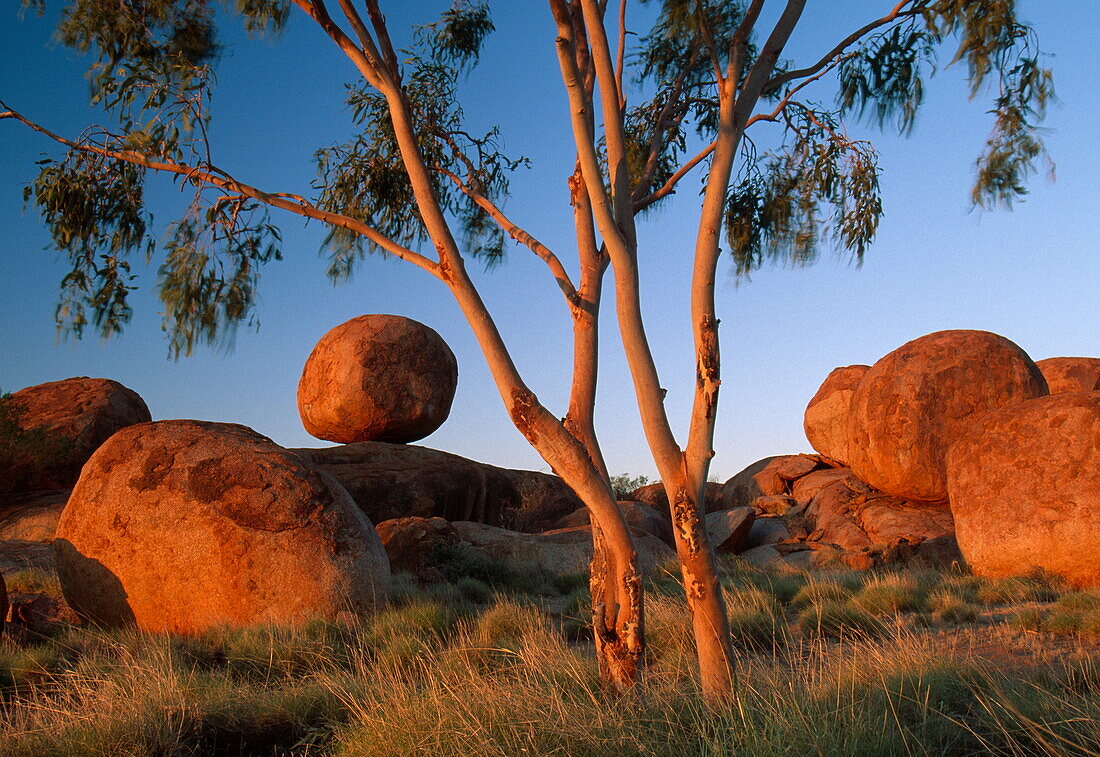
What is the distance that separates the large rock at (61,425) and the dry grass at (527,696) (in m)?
9.49

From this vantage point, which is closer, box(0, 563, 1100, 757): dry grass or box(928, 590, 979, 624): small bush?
box(0, 563, 1100, 757): dry grass

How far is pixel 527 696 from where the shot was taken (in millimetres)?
4281

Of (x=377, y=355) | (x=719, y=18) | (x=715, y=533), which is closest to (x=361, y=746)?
(x=719, y=18)

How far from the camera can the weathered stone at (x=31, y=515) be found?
1462cm

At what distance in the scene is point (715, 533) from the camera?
1517cm

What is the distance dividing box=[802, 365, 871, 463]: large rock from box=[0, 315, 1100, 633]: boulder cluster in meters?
0.05

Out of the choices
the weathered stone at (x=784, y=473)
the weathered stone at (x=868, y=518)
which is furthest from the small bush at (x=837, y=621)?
the weathered stone at (x=784, y=473)

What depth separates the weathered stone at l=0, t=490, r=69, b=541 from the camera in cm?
1462

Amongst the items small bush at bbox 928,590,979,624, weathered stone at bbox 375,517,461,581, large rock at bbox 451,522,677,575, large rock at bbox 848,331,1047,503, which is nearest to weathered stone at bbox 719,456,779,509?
large rock at bbox 848,331,1047,503

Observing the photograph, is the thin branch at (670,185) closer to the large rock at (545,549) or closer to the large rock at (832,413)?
the large rock at (545,549)

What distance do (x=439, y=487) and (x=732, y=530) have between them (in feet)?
17.5

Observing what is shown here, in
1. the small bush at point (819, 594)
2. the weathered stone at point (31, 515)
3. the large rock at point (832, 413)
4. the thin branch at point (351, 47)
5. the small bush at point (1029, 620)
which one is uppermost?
the thin branch at point (351, 47)

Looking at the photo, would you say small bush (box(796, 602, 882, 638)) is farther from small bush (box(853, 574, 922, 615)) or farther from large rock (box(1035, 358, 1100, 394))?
large rock (box(1035, 358, 1100, 394))

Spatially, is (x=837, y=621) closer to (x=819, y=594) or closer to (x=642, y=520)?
(x=819, y=594)
